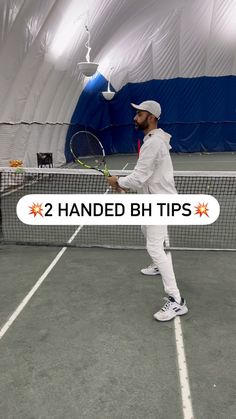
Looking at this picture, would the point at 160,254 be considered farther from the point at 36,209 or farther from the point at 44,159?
the point at 44,159

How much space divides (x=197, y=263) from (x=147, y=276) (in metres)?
0.90

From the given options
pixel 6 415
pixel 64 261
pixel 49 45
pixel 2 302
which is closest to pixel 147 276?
pixel 64 261

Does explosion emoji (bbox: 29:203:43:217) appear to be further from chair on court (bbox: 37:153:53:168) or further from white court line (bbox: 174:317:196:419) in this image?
chair on court (bbox: 37:153:53:168)

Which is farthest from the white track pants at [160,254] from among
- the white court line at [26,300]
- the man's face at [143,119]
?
the white court line at [26,300]

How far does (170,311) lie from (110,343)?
2.49ft

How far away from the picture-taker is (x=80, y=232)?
7.25 metres

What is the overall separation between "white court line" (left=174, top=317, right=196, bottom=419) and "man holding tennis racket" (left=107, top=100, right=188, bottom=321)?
0.23 metres

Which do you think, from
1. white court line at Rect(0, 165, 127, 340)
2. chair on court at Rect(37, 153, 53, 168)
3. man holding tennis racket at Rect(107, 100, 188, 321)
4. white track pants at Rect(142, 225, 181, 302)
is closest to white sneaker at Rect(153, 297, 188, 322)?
man holding tennis racket at Rect(107, 100, 188, 321)

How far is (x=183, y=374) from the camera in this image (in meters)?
3.03

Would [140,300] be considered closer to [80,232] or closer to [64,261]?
[64,261]

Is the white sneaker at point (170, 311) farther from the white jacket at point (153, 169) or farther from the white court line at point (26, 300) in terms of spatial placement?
the white court line at point (26, 300)

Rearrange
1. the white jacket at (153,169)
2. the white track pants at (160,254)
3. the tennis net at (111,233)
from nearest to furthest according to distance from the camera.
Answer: the white jacket at (153,169) → the white track pants at (160,254) → the tennis net at (111,233)

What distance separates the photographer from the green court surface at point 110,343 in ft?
8.89

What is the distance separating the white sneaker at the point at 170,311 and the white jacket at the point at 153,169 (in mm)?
1152
